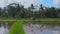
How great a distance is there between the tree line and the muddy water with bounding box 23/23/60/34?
27 cm

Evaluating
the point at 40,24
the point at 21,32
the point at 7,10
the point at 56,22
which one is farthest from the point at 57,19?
the point at 21,32

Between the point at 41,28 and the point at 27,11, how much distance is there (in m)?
0.53

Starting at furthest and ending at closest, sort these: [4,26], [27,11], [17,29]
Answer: [4,26] < [27,11] < [17,29]

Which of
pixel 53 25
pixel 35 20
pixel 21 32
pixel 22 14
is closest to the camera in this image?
pixel 21 32

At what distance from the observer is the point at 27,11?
3.20 meters

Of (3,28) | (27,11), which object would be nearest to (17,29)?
(27,11)

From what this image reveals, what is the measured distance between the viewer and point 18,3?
10.7 feet

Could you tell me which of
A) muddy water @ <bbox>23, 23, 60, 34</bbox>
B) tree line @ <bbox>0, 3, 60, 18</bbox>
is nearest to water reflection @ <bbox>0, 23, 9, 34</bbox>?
tree line @ <bbox>0, 3, 60, 18</bbox>

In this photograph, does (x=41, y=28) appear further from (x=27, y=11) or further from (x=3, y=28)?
(x=3, y=28)

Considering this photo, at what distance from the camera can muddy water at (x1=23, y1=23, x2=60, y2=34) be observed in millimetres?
3346

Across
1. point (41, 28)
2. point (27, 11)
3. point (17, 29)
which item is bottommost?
point (41, 28)

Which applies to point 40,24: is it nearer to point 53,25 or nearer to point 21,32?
point 53,25

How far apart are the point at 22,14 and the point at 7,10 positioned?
0.96 ft

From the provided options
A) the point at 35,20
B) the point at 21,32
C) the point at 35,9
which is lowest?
the point at 35,20
